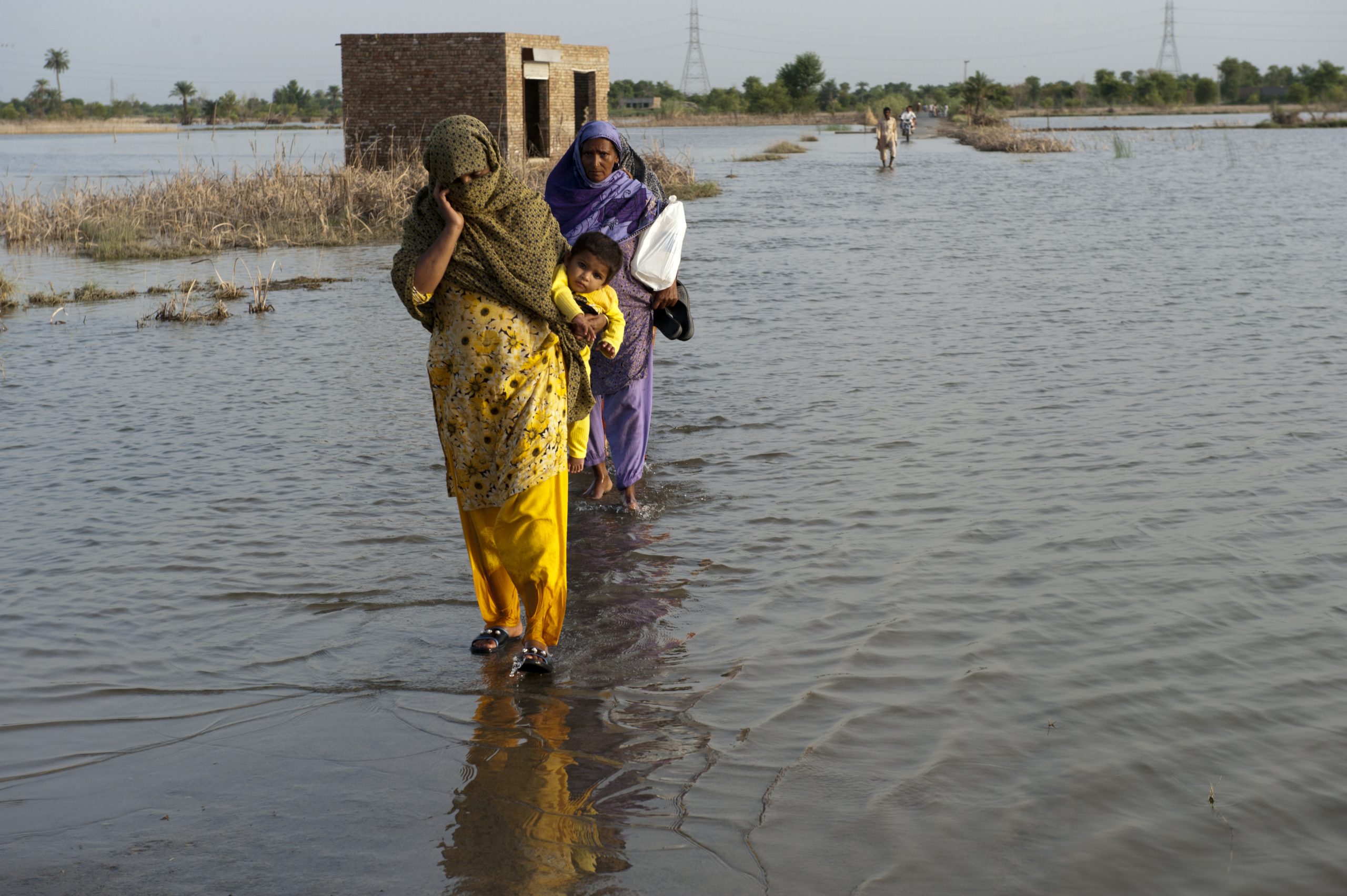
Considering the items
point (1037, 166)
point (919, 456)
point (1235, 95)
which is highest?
point (1235, 95)

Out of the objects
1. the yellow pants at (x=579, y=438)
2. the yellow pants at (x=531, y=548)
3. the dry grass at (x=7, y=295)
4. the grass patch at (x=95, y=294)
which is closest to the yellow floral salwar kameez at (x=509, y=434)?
the yellow pants at (x=531, y=548)

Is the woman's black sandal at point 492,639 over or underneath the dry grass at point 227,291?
underneath

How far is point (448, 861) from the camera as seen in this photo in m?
2.60

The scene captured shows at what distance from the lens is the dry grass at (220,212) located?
1603 cm

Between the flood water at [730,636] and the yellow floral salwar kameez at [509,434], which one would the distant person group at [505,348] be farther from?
the flood water at [730,636]

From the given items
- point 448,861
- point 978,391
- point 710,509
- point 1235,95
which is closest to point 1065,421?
point 978,391

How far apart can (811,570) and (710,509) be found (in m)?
0.94

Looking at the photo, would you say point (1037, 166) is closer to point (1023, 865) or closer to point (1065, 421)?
point (1065, 421)

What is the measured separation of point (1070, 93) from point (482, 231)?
323 ft

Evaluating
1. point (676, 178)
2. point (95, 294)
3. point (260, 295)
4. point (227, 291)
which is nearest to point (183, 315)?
point (260, 295)

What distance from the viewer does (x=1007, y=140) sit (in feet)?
146

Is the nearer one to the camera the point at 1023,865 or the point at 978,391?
the point at 1023,865

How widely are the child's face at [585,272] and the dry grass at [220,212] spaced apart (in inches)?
534

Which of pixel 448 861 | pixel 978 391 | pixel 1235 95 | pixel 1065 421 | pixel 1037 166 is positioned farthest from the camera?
pixel 1235 95
